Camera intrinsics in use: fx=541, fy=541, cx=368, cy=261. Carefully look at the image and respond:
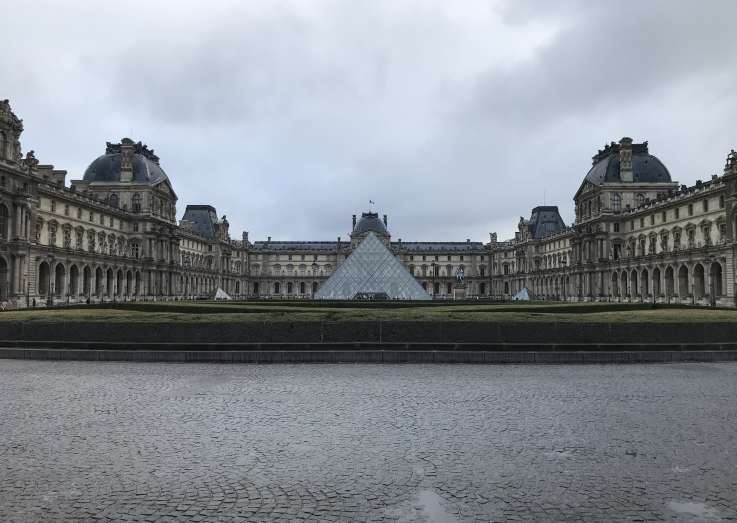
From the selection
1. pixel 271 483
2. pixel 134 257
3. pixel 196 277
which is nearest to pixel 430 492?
pixel 271 483

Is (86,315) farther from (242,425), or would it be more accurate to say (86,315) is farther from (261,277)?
(261,277)

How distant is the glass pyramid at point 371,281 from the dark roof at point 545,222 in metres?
48.9

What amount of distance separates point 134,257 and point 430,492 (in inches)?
2525

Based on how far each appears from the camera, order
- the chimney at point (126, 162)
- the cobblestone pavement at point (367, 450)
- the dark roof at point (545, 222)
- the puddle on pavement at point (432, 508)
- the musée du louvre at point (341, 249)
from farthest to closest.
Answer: the dark roof at point (545, 222) → the chimney at point (126, 162) → the musée du louvre at point (341, 249) → the cobblestone pavement at point (367, 450) → the puddle on pavement at point (432, 508)

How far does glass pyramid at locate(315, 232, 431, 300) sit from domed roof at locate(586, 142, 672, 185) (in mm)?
33031

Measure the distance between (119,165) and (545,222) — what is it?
65.6 metres

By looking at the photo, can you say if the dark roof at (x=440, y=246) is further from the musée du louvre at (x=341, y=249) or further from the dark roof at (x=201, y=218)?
the dark roof at (x=201, y=218)

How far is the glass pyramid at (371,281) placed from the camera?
45.7m

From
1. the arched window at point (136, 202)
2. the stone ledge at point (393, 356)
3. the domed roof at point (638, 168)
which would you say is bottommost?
the stone ledge at point (393, 356)

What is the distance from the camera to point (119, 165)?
66000 mm

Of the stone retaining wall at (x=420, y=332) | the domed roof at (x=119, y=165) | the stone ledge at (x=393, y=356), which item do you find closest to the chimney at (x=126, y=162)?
the domed roof at (x=119, y=165)

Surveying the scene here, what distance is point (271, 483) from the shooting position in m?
5.57

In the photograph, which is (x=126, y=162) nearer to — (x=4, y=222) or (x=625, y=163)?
(x=4, y=222)

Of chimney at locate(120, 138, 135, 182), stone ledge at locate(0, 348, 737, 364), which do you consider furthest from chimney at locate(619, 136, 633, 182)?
chimney at locate(120, 138, 135, 182)
